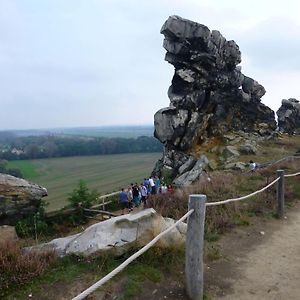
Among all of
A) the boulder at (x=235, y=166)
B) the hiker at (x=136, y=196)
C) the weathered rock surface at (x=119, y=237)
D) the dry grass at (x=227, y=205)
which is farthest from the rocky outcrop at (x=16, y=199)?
the boulder at (x=235, y=166)

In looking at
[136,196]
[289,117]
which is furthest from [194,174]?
[289,117]

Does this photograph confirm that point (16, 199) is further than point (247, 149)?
No

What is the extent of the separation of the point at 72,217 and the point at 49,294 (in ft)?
38.9

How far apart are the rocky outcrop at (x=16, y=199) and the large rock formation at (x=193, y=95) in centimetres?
1377

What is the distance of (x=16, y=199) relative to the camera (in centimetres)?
1574

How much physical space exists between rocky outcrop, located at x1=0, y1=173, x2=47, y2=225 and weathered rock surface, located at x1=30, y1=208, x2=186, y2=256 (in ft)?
32.8

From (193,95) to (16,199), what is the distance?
Result: 63.4 ft

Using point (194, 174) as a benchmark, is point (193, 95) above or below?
above

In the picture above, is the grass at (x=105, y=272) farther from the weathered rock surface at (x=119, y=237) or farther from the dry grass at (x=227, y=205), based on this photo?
the dry grass at (x=227, y=205)

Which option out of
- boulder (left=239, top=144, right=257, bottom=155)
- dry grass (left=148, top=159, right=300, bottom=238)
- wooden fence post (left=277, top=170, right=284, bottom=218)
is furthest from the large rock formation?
wooden fence post (left=277, top=170, right=284, bottom=218)

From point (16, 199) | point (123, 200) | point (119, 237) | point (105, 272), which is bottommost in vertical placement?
point (123, 200)

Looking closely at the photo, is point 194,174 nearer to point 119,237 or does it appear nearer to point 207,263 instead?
point 207,263

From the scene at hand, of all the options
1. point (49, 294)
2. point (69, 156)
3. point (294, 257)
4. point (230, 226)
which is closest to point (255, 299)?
point (294, 257)

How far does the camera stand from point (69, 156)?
421 ft
